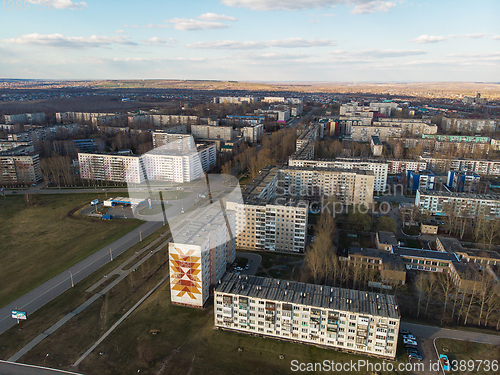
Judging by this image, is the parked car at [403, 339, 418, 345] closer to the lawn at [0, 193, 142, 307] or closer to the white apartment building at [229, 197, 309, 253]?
the white apartment building at [229, 197, 309, 253]

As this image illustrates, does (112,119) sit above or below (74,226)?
above

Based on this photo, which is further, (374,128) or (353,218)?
(374,128)

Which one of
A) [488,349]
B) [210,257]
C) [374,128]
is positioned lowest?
[488,349]

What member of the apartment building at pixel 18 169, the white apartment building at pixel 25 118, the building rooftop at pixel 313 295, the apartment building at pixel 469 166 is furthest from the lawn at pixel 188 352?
the white apartment building at pixel 25 118

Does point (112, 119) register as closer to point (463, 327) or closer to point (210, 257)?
point (210, 257)

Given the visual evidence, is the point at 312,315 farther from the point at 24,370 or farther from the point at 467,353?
the point at 24,370

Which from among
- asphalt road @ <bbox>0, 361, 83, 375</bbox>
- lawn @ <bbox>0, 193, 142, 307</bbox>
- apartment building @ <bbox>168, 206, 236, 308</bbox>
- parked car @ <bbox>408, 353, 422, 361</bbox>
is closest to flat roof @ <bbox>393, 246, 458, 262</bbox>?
parked car @ <bbox>408, 353, 422, 361</bbox>

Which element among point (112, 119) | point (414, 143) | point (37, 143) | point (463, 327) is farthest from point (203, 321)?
point (112, 119)
